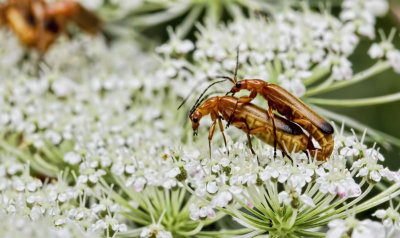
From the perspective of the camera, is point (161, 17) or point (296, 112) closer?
point (296, 112)

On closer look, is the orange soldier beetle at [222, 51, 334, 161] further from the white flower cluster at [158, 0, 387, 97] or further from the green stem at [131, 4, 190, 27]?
the green stem at [131, 4, 190, 27]

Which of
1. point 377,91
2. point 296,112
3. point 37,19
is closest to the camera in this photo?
point 296,112

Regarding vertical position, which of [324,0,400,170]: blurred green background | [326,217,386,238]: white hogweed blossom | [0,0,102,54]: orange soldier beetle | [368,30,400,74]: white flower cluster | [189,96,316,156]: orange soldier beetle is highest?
[368,30,400,74]: white flower cluster

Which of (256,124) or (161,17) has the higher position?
(256,124)

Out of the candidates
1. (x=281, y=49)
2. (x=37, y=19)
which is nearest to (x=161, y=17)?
(x=37, y=19)

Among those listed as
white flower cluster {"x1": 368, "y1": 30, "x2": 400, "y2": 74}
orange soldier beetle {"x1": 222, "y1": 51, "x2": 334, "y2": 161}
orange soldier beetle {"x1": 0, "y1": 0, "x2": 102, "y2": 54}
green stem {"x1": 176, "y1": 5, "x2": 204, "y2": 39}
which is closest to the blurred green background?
white flower cluster {"x1": 368, "y1": 30, "x2": 400, "y2": 74}

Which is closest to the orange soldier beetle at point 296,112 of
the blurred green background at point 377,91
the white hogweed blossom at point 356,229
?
the white hogweed blossom at point 356,229

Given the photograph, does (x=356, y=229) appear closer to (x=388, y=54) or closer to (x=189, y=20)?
(x=388, y=54)
